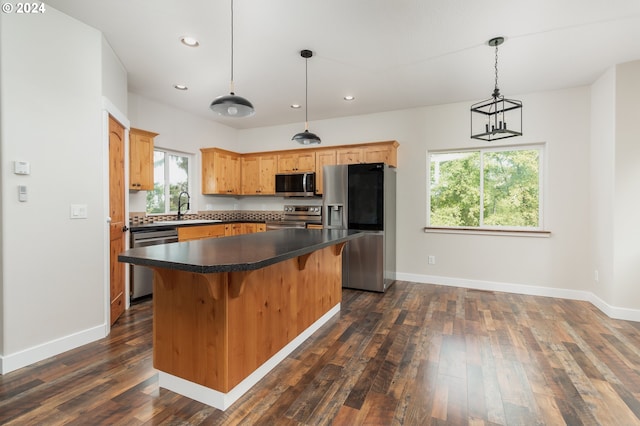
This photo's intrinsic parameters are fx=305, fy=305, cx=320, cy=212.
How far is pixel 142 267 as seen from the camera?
3.86 m

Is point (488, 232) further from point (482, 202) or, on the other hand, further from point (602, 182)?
point (602, 182)

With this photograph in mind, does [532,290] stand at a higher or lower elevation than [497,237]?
lower

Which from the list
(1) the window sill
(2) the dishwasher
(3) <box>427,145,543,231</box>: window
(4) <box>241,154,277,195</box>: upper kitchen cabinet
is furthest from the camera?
(4) <box>241,154,277,195</box>: upper kitchen cabinet

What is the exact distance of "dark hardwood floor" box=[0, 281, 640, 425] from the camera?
1.78m

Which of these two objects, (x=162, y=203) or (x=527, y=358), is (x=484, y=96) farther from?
(x=162, y=203)

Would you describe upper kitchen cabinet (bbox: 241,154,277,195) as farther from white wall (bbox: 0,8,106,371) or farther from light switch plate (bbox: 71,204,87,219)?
light switch plate (bbox: 71,204,87,219)

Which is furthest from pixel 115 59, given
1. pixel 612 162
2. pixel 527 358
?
pixel 612 162

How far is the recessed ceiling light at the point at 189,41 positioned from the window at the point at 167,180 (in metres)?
2.35

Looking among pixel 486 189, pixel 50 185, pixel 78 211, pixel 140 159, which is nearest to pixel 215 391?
pixel 78 211

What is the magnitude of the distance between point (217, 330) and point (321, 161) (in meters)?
3.91

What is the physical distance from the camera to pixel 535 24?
8.64 ft

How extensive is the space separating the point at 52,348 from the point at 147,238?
1633mm

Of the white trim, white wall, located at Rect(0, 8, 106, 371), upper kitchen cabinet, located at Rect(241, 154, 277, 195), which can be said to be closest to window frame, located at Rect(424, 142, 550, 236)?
upper kitchen cabinet, located at Rect(241, 154, 277, 195)
